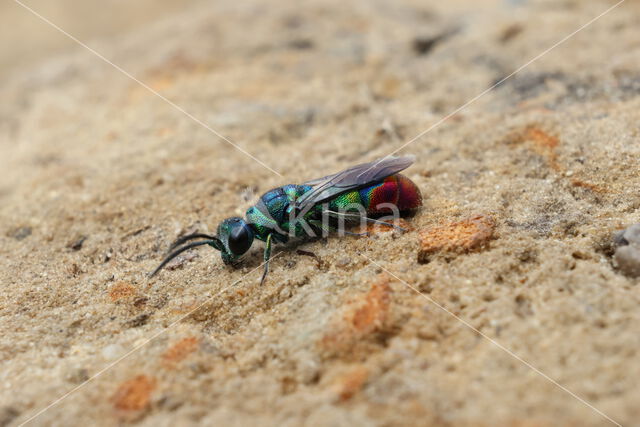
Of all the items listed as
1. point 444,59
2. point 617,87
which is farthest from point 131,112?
point 617,87

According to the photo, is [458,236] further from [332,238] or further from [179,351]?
[179,351]

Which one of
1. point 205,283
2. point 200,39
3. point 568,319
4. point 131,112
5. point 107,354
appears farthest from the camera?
point 200,39

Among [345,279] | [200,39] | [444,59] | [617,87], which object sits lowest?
[345,279]

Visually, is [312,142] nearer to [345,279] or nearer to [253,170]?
[253,170]

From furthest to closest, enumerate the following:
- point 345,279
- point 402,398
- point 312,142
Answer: point 312,142, point 345,279, point 402,398

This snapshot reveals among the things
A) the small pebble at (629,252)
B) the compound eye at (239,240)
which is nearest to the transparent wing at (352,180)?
the compound eye at (239,240)

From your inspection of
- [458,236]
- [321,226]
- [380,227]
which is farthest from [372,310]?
[321,226]

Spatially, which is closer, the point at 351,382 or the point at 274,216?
the point at 351,382
